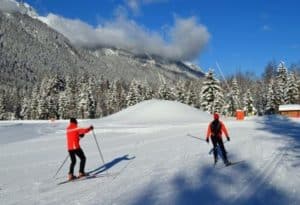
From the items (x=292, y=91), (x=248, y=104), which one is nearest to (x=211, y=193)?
(x=292, y=91)

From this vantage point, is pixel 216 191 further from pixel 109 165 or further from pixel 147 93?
pixel 147 93

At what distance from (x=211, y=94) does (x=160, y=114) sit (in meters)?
23.7

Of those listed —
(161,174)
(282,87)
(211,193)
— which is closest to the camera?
(211,193)

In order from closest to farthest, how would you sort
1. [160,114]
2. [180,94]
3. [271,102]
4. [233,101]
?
A: [160,114]
[271,102]
[233,101]
[180,94]

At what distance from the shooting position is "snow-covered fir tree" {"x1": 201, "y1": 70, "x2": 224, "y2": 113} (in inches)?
2680

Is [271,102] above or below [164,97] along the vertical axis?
below

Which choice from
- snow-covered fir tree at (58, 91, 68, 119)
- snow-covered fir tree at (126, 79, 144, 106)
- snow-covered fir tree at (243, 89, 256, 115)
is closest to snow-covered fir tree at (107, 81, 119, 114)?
snow-covered fir tree at (126, 79, 144, 106)

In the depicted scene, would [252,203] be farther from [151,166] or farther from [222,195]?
[151,166]

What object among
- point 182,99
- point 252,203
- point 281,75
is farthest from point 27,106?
point 252,203

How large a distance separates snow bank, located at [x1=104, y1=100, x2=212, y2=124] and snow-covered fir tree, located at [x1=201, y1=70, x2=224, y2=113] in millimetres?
17900

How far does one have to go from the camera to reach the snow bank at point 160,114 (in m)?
45.4

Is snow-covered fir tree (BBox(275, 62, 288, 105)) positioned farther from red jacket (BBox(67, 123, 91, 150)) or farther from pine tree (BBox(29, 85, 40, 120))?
red jacket (BBox(67, 123, 91, 150))

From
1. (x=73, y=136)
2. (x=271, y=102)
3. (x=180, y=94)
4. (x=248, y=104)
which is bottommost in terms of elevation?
(x=73, y=136)

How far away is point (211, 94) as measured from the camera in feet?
226
